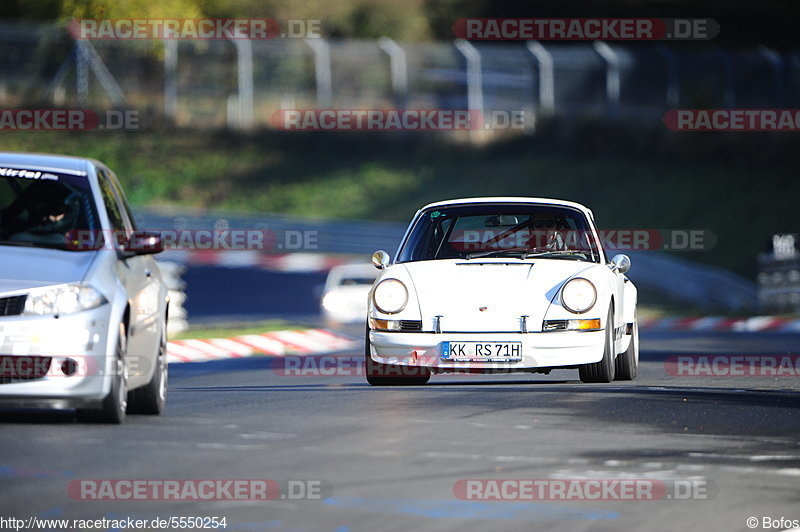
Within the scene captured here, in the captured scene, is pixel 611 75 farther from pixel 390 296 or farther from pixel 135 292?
pixel 135 292

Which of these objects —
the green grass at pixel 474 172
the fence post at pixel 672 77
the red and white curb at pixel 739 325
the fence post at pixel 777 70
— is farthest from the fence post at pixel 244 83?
the red and white curb at pixel 739 325

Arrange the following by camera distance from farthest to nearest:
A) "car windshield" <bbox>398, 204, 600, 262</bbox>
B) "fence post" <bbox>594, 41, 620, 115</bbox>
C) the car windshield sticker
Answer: "fence post" <bbox>594, 41, 620, 115</bbox> → "car windshield" <bbox>398, 204, 600, 262</bbox> → the car windshield sticker

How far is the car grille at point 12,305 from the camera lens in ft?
31.1

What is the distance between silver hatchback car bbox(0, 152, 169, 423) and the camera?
9539mm

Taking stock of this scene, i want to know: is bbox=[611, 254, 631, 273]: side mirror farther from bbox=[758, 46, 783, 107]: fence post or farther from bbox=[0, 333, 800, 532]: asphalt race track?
bbox=[758, 46, 783, 107]: fence post

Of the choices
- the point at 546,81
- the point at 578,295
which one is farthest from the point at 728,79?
the point at 578,295

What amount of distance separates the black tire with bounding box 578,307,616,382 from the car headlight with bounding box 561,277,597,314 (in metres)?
0.27

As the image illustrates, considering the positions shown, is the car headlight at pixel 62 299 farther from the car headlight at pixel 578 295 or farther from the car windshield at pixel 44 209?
the car headlight at pixel 578 295

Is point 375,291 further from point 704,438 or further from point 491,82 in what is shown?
point 491,82

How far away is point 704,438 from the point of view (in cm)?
980

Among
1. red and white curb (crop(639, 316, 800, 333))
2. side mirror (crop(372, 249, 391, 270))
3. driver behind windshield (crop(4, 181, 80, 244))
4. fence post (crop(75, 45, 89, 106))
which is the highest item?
fence post (crop(75, 45, 89, 106))

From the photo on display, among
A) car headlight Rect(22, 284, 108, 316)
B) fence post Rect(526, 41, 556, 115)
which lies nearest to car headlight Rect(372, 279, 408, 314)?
car headlight Rect(22, 284, 108, 316)

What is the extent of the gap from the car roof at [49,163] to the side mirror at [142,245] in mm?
601

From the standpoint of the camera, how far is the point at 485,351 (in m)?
12.0
